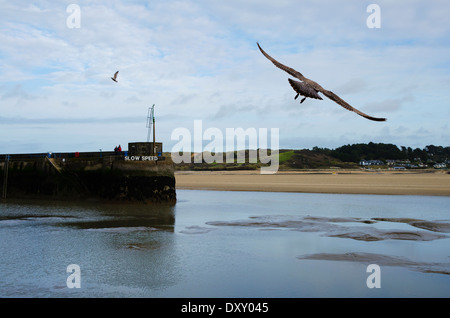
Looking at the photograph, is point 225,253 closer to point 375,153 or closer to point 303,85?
point 303,85

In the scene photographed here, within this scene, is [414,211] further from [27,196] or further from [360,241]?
[27,196]

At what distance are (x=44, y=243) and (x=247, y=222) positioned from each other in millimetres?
9464

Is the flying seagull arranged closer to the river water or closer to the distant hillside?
the river water

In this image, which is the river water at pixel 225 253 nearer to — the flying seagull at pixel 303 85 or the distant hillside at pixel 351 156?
the flying seagull at pixel 303 85

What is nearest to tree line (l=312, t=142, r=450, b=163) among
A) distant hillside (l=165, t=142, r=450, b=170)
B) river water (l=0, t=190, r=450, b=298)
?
distant hillside (l=165, t=142, r=450, b=170)

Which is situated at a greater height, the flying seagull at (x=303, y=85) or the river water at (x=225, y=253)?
the flying seagull at (x=303, y=85)

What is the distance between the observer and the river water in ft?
35.1

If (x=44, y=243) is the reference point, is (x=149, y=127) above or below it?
above

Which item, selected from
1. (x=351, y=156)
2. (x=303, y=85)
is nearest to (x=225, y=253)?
(x=303, y=85)

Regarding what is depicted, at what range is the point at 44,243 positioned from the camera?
15773 mm

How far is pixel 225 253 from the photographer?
1445 centimetres

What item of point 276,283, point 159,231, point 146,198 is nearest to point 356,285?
point 276,283

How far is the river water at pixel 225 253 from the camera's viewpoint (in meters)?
10.7

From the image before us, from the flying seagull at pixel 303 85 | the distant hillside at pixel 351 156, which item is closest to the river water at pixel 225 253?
the flying seagull at pixel 303 85
